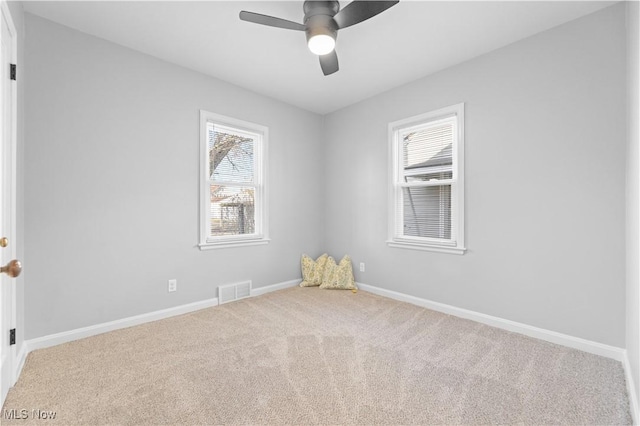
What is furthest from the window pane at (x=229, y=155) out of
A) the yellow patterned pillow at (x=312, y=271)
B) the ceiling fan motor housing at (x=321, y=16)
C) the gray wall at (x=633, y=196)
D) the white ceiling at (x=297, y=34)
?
the gray wall at (x=633, y=196)

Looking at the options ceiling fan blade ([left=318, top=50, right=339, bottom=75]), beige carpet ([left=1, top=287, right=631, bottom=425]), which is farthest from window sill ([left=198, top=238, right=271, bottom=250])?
ceiling fan blade ([left=318, top=50, right=339, bottom=75])

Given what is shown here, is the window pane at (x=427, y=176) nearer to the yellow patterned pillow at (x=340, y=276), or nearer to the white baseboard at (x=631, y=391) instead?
the yellow patterned pillow at (x=340, y=276)

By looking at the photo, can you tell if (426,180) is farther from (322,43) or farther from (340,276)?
(322,43)

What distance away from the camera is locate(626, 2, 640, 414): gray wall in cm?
163

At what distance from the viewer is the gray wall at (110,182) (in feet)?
7.60

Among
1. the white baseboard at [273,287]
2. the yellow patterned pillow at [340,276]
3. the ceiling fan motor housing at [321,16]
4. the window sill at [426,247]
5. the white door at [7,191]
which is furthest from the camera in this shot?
the yellow patterned pillow at [340,276]

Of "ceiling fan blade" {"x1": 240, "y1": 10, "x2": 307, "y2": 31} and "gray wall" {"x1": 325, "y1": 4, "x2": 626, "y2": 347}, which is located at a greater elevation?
"ceiling fan blade" {"x1": 240, "y1": 10, "x2": 307, "y2": 31}

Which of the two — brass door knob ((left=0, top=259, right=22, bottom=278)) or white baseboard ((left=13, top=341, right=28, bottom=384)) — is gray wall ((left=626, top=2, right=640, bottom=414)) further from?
white baseboard ((left=13, top=341, right=28, bottom=384))

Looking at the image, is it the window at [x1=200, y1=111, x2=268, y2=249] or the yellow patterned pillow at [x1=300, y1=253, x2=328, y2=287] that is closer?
the window at [x1=200, y1=111, x2=268, y2=249]

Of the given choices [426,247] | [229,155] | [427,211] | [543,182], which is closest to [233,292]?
[229,155]

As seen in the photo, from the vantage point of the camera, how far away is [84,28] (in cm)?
247

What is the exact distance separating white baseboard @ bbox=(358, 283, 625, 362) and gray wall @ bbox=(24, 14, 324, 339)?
6.86 feet

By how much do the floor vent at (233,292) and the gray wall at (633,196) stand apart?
3.32 meters

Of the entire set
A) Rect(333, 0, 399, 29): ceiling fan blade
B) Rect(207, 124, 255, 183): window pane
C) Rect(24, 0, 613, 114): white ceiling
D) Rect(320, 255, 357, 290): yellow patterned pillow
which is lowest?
Rect(320, 255, 357, 290): yellow patterned pillow
